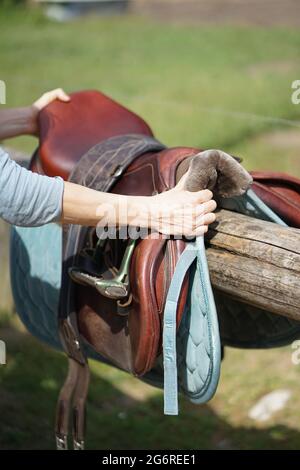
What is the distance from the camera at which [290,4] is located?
11797mm

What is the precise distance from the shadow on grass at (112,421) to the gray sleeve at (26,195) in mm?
1425

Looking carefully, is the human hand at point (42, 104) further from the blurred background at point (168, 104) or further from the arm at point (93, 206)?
the blurred background at point (168, 104)

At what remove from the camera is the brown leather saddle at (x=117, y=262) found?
1562 millimetres

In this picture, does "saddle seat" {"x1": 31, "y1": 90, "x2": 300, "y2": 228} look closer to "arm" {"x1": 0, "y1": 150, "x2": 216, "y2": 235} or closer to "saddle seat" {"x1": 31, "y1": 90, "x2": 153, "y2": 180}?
"saddle seat" {"x1": 31, "y1": 90, "x2": 153, "y2": 180}

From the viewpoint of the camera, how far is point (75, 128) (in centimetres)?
207

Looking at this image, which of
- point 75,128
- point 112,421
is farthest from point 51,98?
point 112,421

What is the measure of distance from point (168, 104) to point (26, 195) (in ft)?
13.9

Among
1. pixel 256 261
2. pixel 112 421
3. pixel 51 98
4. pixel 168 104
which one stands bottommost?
pixel 112 421

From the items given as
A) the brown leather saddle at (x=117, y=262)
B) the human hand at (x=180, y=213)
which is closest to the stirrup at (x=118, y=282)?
the brown leather saddle at (x=117, y=262)

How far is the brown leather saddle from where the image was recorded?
5.12 ft

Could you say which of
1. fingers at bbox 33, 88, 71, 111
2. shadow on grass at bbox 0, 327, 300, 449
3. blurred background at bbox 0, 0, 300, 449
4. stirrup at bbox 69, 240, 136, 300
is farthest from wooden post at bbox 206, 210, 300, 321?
shadow on grass at bbox 0, 327, 300, 449

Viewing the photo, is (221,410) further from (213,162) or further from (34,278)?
(213,162)

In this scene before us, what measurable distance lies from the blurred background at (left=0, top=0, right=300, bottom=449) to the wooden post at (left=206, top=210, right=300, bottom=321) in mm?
1085

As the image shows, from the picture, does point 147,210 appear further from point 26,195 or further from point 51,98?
point 51,98
